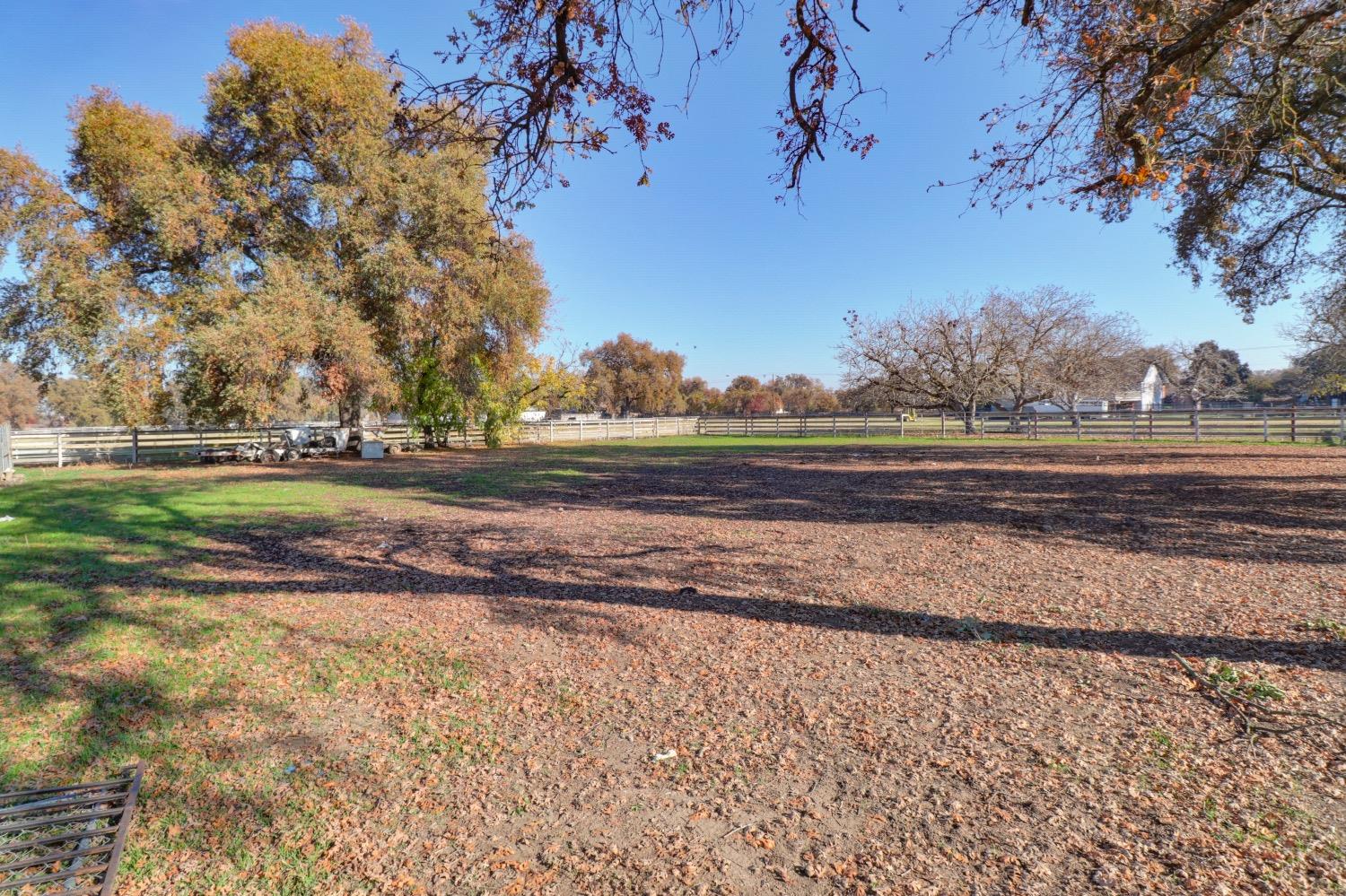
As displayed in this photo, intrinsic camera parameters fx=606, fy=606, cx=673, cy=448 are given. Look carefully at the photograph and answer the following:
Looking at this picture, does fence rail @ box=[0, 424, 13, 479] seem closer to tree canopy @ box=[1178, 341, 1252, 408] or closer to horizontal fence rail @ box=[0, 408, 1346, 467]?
horizontal fence rail @ box=[0, 408, 1346, 467]

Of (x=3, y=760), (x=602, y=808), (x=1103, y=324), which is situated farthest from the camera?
(x=1103, y=324)

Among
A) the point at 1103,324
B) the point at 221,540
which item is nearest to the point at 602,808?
the point at 221,540

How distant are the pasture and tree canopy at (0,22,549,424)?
41.4 ft

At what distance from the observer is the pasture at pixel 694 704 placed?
8.08 feet

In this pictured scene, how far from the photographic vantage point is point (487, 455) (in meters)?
24.9

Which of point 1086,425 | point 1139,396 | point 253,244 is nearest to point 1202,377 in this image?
point 1139,396

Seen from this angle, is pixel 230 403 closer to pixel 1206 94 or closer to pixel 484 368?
pixel 484 368

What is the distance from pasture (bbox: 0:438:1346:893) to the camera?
2463 mm

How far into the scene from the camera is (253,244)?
70.5 feet

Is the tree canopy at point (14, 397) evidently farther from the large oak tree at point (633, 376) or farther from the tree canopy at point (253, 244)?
the large oak tree at point (633, 376)

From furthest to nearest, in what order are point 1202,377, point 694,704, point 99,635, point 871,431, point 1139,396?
point 1139,396, point 1202,377, point 871,431, point 99,635, point 694,704

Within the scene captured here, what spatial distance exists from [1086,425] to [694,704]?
101 feet

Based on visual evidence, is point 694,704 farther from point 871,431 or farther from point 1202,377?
point 1202,377

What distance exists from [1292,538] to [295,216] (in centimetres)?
2712
